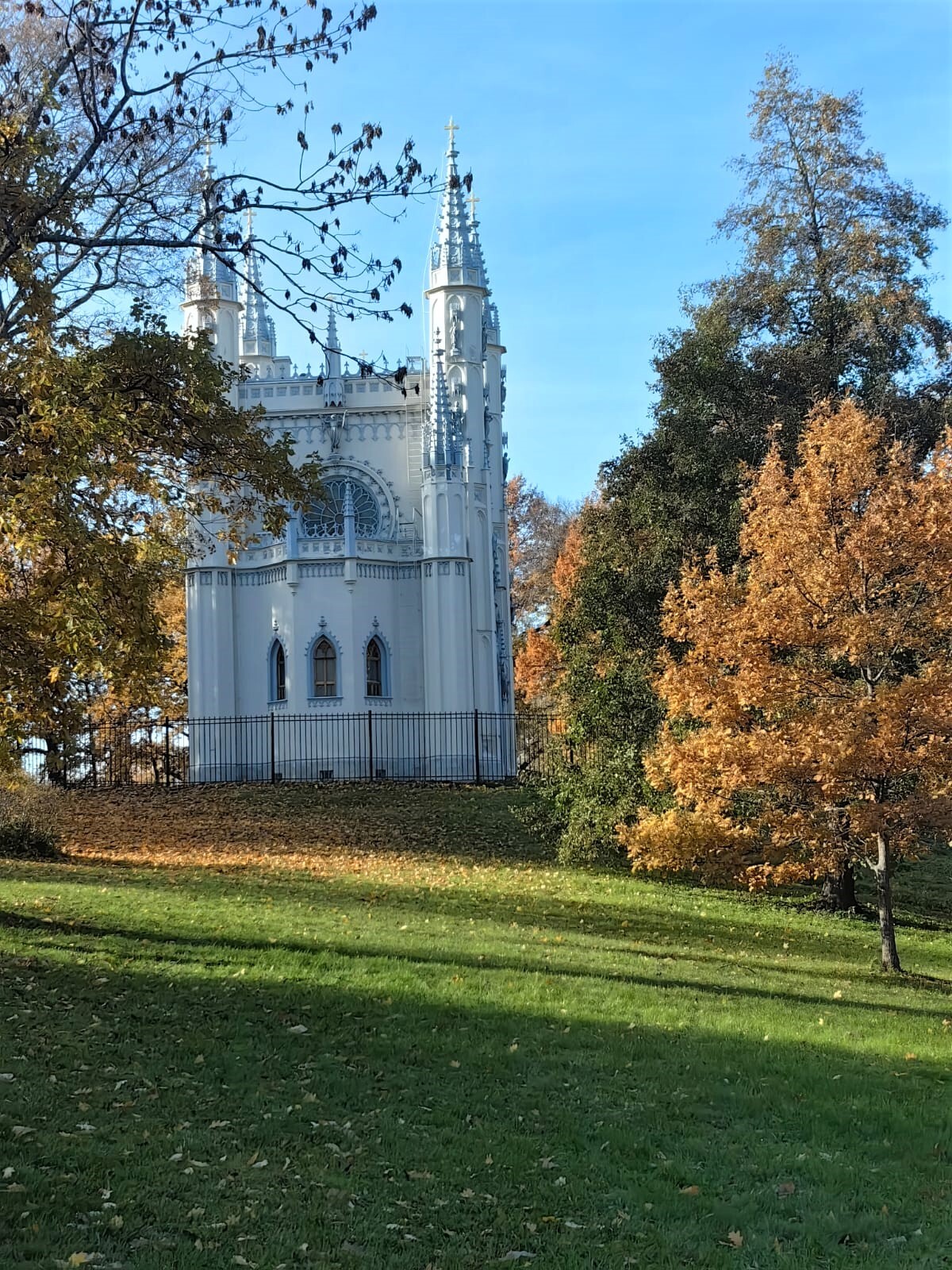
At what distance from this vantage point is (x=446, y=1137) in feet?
23.9

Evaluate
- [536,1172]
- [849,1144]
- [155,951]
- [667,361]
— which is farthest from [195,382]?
[667,361]

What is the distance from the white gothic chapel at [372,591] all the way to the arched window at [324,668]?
4 centimetres

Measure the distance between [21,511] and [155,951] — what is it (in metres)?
5.43

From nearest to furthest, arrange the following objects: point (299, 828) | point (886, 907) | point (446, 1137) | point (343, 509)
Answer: point (446, 1137)
point (886, 907)
point (299, 828)
point (343, 509)

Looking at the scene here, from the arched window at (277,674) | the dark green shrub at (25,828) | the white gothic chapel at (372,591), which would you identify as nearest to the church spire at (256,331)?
the white gothic chapel at (372,591)

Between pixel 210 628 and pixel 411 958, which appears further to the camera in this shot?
pixel 210 628

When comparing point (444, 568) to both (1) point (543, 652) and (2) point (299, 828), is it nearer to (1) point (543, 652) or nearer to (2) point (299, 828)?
(2) point (299, 828)

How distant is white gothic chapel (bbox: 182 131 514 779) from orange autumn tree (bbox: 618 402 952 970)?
16.2 metres

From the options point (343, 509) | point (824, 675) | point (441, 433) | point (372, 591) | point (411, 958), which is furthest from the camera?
point (343, 509)

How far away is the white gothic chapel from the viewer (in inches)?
1270

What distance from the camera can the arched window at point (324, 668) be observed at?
3272 cm

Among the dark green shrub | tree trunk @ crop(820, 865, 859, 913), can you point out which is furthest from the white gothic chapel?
tree trunk @ crop(820, 865, 859, 913)

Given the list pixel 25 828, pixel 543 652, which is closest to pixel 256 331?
pixel 543 652

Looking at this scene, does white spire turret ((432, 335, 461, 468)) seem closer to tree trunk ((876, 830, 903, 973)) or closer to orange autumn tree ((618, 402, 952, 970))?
orange autumn tree ((618, 402, 952, 970))
